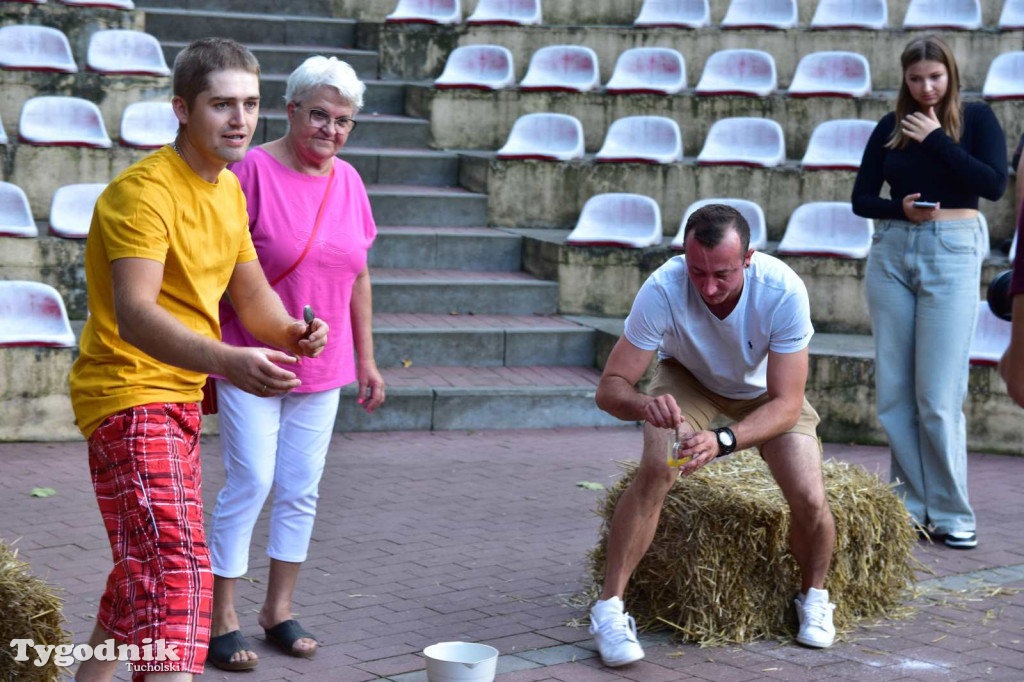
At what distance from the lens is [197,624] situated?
3.20 metres

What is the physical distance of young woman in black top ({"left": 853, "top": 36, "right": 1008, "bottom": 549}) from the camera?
6.00 m

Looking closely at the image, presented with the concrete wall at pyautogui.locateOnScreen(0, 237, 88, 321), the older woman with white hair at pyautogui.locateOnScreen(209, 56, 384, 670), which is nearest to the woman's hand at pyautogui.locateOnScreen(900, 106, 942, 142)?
the older woman with white hair at pyautogui.locateOnScreen(209, 56, 384, 670)

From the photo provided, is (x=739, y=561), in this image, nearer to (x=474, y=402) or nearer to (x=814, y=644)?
(x=814, y=644)

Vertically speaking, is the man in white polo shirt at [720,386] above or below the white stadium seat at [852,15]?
below

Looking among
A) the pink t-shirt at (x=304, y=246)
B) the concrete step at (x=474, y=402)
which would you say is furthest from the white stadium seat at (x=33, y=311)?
the pink t-shirt at (x=304, y=246)

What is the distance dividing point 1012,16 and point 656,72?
3.17m

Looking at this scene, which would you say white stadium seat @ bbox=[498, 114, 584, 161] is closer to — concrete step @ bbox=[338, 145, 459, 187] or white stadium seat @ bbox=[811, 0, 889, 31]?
concrete step @ bbox=[338, 145, 459, 187]

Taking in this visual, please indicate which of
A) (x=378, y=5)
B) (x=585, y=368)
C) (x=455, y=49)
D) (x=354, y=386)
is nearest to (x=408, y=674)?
(x=354, y=386)

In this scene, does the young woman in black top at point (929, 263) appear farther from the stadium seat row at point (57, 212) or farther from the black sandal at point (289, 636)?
the stadium seat row at point (57, 212)

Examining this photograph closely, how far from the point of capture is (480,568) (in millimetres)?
5637

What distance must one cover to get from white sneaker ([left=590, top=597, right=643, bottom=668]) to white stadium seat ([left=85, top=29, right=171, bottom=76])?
773 cm

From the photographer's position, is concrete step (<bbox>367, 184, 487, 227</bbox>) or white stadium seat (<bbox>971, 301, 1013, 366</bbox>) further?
concrete step (<bbox>367, 184, 487, 227</bbox>)

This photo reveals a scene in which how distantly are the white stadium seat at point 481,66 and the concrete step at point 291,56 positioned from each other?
0.90 metres

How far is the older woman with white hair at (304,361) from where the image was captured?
14.3 ft
